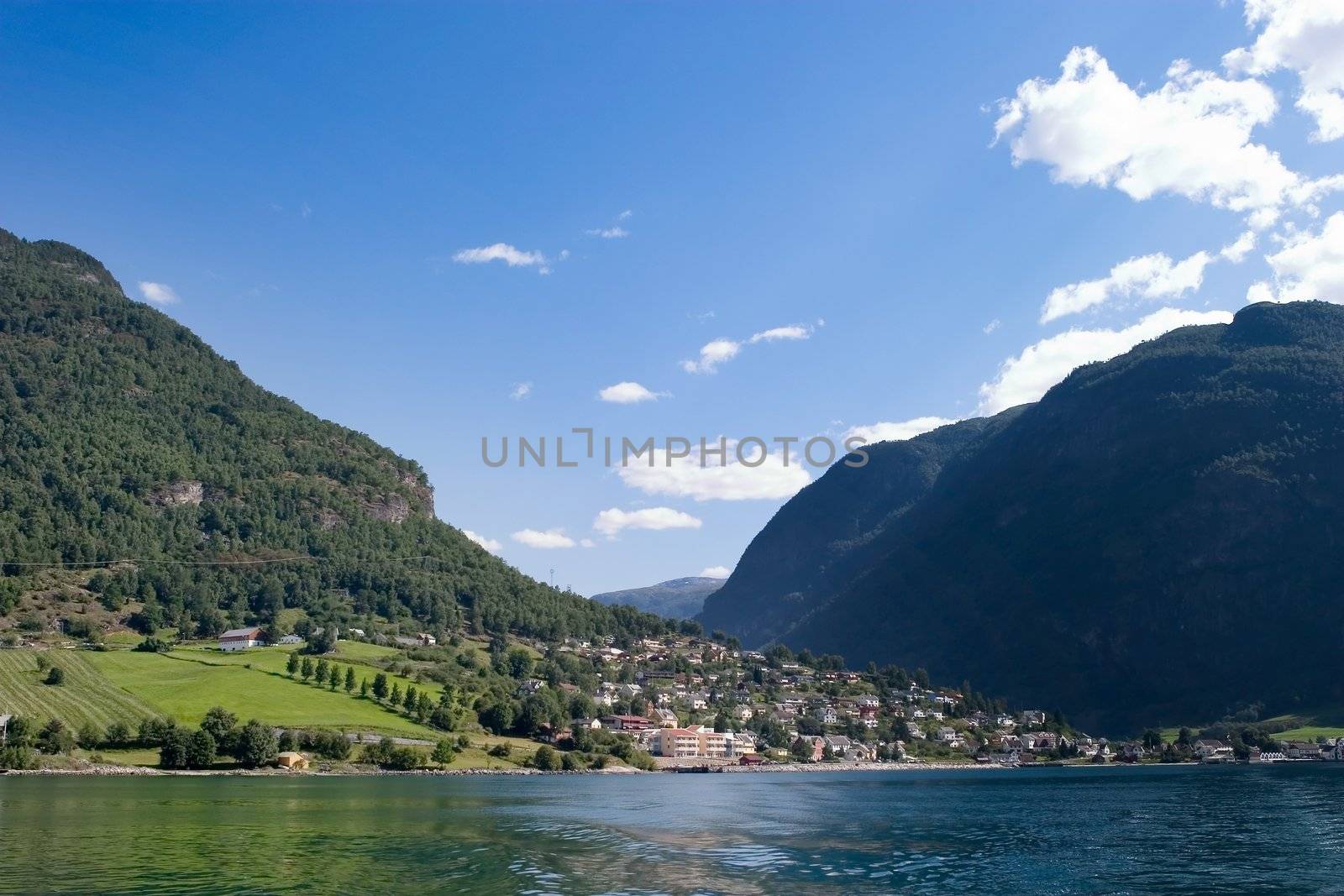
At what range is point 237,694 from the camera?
137500 millimetres

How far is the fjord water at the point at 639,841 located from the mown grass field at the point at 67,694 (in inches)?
910

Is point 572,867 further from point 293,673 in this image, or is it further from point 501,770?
point 293,673

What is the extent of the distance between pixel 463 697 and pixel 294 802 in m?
85.1

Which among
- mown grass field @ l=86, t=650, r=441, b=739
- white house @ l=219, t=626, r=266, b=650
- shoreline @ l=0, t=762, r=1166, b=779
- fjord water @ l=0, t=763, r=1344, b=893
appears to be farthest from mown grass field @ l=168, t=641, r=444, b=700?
fjord water @ l=0, t=763, r=1344, b=893

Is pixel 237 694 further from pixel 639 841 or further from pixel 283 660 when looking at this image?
pixel 639 841

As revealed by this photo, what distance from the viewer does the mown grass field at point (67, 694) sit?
117 m

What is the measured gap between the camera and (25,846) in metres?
48.0

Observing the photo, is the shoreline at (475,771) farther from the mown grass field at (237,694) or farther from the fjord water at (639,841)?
the mown grass field at (237,694)

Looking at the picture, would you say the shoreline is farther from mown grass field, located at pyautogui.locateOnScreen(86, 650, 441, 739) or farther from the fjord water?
mown grass field, located at pyautogui.locateOnScreen(86, 650, 441, 739)

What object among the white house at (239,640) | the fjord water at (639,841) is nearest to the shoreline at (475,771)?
the fjord water at (639,841)

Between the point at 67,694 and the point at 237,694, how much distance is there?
19.0m

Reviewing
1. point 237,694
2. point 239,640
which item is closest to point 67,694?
point 237,694

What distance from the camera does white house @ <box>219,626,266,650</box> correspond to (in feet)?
579

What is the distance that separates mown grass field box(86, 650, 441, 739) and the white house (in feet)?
54.5
